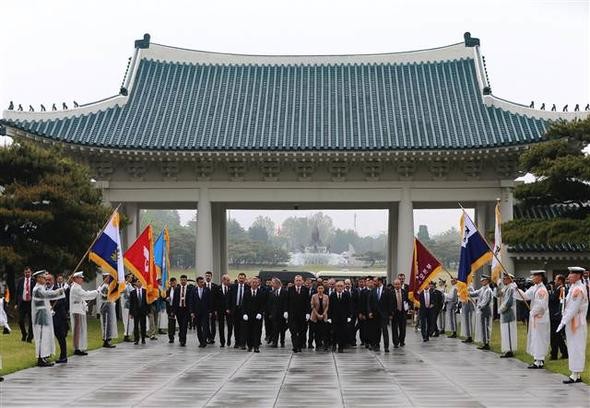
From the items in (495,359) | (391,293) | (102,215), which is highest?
(102,215)

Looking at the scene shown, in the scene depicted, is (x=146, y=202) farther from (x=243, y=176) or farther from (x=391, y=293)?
(x=391, y=293)

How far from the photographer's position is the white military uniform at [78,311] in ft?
59.4

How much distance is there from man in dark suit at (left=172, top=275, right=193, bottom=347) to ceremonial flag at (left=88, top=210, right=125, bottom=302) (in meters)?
2.32

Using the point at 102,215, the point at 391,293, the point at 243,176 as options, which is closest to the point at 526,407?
Answer: the point at 391,293

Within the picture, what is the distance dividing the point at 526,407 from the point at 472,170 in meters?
20.2

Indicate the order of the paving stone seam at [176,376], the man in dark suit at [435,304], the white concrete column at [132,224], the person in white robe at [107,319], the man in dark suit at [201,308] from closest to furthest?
1. the paving stone seam at [176,376]
2. the person in white robe at [107,319]
3. the man in dark suit at [201,308]
4. the man in dark suit at [435,304]
5. the white concrete column at [132,224]

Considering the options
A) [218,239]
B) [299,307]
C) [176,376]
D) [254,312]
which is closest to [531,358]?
[299,307]

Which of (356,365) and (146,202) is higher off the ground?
(146,202)

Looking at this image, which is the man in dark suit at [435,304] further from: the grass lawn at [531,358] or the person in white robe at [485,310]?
the person in white robe at [485,310]

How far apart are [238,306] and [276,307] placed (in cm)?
103

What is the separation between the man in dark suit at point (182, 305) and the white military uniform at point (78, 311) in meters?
3.53

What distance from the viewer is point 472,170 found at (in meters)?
30.5

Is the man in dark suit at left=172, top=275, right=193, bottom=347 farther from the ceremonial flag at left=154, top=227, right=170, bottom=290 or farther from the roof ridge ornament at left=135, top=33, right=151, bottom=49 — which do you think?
the roof ridge ornament at left=135, top=33, right=151, bottom=49

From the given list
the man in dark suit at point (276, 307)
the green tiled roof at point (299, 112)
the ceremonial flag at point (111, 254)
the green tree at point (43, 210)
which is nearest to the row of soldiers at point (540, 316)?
the man in dark suit at point (276, 307)
